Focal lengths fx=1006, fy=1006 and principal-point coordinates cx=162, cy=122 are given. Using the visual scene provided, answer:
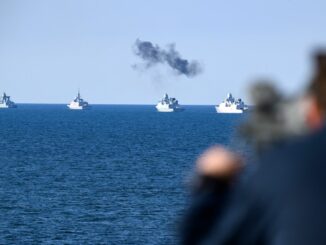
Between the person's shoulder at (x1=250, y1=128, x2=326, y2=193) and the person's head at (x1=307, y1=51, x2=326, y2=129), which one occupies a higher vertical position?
the person's head at (x1=307, y1=51, x2=326, y2=129)

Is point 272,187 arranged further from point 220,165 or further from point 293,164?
point 220,165

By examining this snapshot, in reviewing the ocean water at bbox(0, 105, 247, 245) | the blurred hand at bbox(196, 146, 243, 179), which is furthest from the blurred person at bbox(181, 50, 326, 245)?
the ocean water at bbox(0, 105, 247, 245)

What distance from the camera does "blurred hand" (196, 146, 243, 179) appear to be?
A: 2742 mm

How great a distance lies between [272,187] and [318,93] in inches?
12.3

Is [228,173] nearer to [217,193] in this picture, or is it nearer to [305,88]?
[217,193]

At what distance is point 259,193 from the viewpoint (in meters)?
2.46

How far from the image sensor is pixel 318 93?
260 cm

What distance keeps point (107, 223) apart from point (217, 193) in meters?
40.0

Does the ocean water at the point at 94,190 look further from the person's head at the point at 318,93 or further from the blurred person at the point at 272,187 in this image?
the person's head at the point at 318,93

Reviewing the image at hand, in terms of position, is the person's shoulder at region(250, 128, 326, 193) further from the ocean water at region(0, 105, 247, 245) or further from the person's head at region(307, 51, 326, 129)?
the ocean water at region(0, 105, 247, 245)

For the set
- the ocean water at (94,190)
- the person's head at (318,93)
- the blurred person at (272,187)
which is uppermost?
the person's head at (318,93)

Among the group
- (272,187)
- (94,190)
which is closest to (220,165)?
(272,187)

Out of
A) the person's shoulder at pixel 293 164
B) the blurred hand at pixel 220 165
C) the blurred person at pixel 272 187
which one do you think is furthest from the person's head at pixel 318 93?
the blurred hand at pixel 220 165

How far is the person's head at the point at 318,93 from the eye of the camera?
2.60 meters
